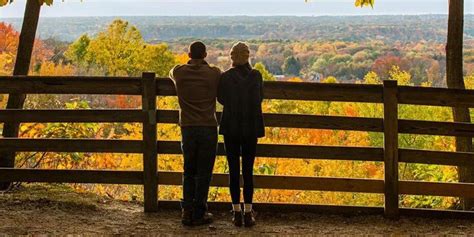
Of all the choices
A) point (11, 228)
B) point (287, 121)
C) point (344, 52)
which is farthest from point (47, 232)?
point (344, 52)

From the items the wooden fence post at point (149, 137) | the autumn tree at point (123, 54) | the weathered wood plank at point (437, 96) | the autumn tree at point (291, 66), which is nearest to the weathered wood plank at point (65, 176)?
the wooden fence post at point (149, 137)

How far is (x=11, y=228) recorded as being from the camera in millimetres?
5844

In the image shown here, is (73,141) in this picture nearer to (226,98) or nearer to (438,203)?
(226,98)

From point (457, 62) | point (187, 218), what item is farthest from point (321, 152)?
point (457, 62)

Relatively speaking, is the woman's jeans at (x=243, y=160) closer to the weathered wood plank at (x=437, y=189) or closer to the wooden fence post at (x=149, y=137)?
the wooden fence post at (x=149, y=137)

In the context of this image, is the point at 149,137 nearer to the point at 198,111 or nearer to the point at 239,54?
the point at 198,111

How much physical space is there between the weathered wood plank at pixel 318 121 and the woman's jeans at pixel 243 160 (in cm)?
75

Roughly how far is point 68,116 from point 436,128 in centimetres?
412

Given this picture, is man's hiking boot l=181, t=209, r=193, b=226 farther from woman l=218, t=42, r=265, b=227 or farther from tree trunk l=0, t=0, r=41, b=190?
tree trunk l=0, t=0, r=41, b=190

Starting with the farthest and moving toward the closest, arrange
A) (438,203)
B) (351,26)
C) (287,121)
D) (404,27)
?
(351,26)
(404,27)
(438,203)
(287,121)

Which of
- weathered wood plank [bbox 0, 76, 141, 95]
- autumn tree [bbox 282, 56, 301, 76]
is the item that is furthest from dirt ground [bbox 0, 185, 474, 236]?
autumn tree [bbox 282, 56, 301, 76]

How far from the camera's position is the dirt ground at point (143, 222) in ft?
19.4

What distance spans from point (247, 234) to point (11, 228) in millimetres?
2360

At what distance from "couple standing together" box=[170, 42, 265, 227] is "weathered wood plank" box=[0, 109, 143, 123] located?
1007mm
